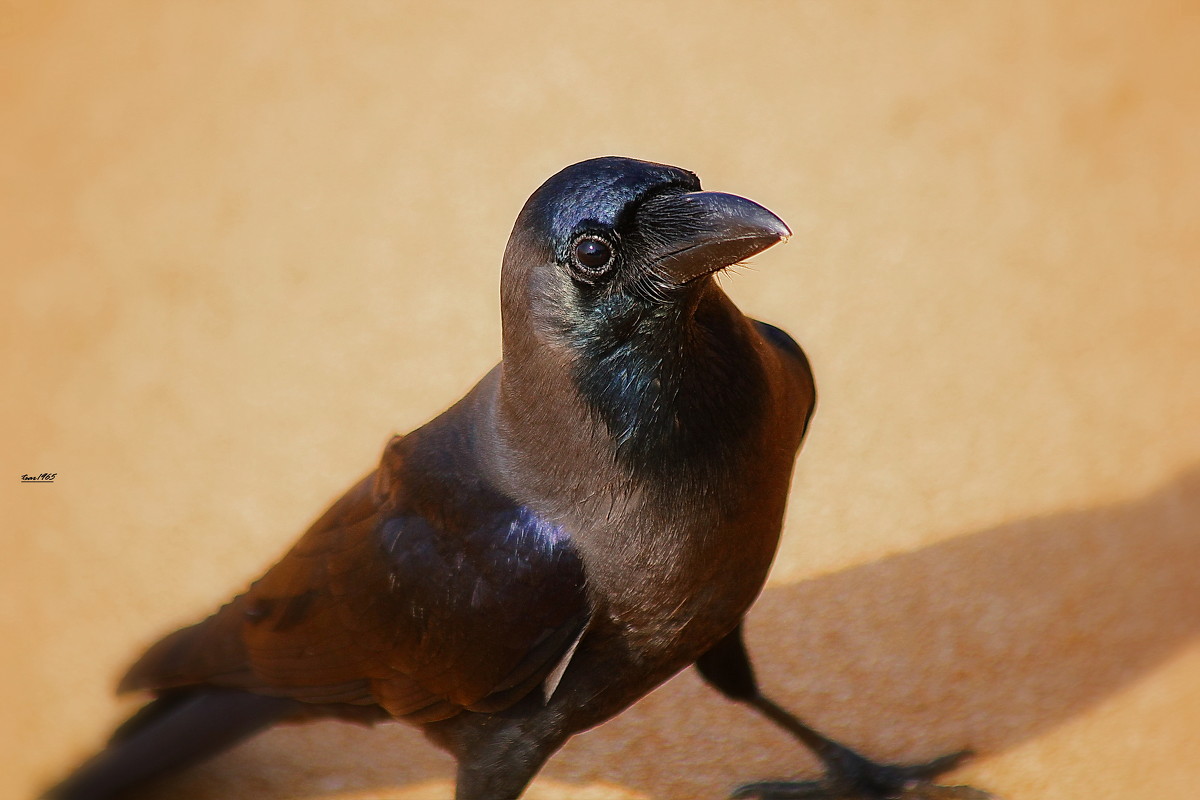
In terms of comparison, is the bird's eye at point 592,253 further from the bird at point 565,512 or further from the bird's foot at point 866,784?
the bird's foot at point 866,784

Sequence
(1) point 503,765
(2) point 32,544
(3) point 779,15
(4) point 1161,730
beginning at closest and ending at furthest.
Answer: (1) point 503,765, (4) point 1161,730, (2) point 32,544, (3) point 779,15

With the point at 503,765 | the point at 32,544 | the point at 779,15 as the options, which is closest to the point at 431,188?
the point at 779,15

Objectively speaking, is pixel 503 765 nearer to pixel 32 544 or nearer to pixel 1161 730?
pixel 1161 730

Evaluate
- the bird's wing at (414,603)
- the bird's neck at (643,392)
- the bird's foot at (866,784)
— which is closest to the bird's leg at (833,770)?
the bird's foot at (866,784)

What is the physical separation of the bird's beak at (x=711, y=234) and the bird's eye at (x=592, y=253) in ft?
0.29

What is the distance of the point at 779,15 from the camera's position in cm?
561

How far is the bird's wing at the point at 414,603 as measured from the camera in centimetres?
238

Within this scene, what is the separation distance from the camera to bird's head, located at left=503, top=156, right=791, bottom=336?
6.89 ft

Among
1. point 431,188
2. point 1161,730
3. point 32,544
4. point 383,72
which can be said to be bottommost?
point 1161,730

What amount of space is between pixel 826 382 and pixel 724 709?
1.27 meters

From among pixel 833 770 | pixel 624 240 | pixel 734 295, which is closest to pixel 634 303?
pixel 624 240

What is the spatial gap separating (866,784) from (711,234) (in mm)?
1684

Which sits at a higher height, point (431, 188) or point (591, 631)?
point (431, 188)

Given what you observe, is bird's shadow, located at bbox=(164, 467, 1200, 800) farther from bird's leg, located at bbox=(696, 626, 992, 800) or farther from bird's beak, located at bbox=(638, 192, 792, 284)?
bird's beak, located at bbox=(638, 192, 792, 284)
